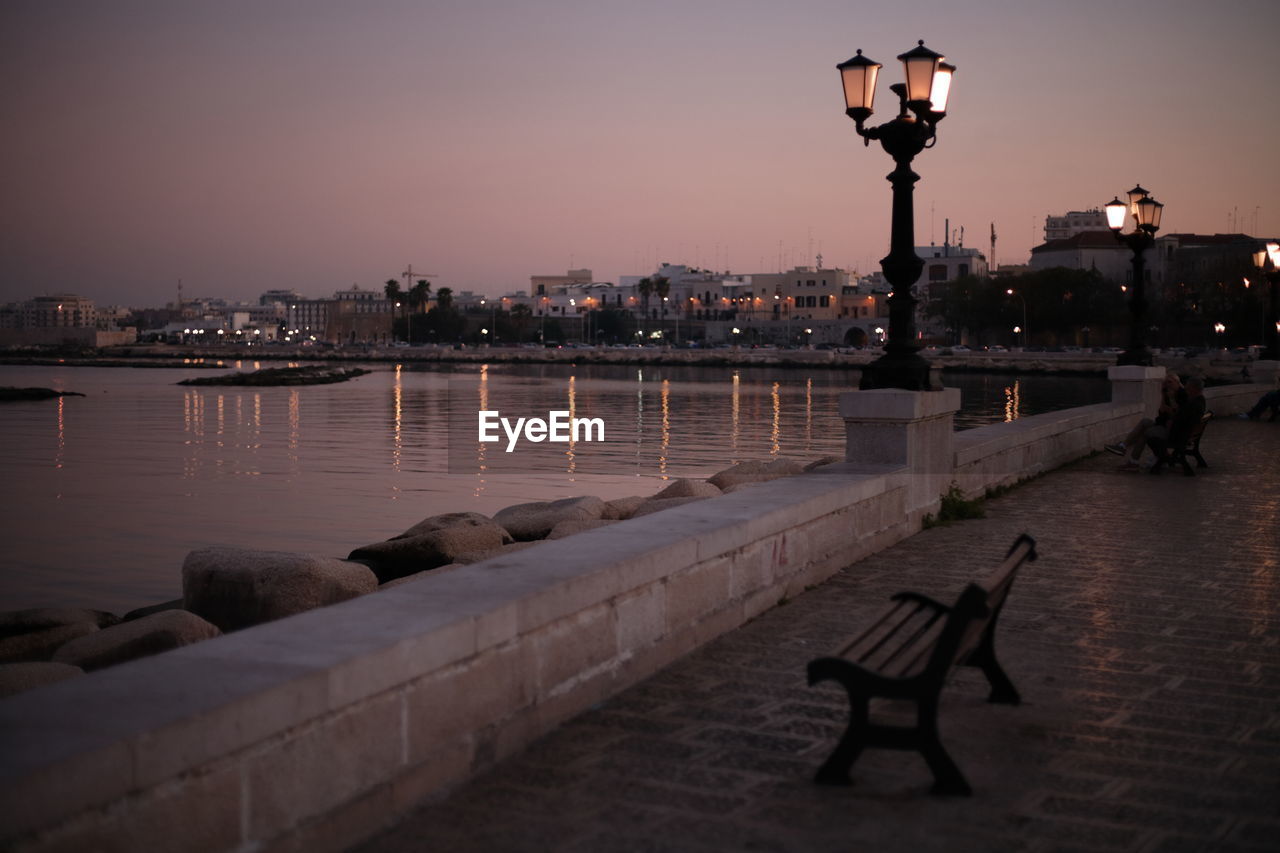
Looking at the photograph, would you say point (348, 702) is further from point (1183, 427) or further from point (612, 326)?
point (612, 326)

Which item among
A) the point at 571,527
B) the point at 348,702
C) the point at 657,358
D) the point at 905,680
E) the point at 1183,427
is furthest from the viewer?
the point at 657,358

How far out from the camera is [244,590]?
1116 cm

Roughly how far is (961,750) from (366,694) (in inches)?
99.9

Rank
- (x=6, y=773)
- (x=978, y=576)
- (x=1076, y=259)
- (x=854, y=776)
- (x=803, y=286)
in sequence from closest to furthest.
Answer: (x=6, y=773)
(x=854, y=776)
(x=978, y=576)
(x=1076, y=259)
(x=803, y=286)

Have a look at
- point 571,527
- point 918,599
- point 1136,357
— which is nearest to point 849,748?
point 918,599

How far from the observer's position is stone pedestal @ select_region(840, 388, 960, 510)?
35.8 feet

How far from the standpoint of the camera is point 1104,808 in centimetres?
466

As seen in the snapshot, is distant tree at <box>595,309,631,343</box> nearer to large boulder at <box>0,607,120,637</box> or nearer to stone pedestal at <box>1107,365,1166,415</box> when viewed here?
stone pedestal at <box>1107,365,1166,415</box>

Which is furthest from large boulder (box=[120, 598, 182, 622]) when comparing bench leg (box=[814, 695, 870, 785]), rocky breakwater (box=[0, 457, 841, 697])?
bench leg (box=[814, 695, 870, 785])

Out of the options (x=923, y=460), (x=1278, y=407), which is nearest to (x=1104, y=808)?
(x=923, y=460)

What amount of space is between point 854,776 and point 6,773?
3045 millimetres

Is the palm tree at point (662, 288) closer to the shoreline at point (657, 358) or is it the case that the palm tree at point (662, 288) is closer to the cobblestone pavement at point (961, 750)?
the shoreline at point (657, 358)

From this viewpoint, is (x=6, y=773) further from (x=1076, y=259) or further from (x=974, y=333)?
(x=1076, y=259)
